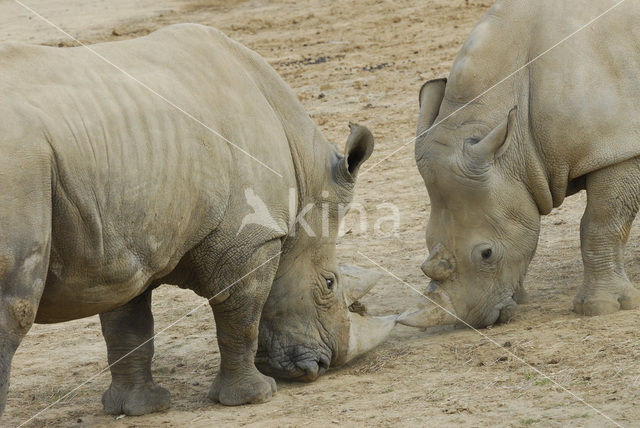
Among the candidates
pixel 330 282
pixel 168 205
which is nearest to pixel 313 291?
pixel 330 282

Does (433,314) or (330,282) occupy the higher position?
(330,282)

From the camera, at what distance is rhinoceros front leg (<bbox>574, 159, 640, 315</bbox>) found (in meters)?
7.07

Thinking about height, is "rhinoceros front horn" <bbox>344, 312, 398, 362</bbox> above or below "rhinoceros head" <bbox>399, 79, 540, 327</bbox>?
below

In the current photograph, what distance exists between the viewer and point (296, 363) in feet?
22.0

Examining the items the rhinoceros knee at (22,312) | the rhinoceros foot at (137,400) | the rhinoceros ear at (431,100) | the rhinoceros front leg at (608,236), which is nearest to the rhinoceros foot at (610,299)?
the rhinoceros front leg at (608,236)

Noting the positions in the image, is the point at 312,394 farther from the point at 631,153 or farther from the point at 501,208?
the point at 631,153

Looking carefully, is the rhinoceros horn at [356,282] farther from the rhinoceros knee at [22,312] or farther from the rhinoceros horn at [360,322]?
the rhinoceros knee at [22,312]

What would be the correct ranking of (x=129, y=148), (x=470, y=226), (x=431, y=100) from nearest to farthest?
(x=129, y=148), (x=470, y=226), (x=431, y=100)

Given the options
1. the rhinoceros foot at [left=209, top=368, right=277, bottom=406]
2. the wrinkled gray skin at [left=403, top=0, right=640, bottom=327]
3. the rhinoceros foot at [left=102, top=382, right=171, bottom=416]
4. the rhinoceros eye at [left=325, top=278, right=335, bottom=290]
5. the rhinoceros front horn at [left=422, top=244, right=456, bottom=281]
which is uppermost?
the wrinkled gray skin at [left=403, top=0, right=640, bottom=327]

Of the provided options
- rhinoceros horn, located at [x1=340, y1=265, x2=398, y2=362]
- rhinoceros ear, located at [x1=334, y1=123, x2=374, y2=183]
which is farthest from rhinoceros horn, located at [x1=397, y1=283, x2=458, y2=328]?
rhinoceros ear, located at [x1=334, y1=123, x2=374, y2=183]

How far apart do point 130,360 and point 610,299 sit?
9.81 feet

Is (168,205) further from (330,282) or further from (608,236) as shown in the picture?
(608,236)

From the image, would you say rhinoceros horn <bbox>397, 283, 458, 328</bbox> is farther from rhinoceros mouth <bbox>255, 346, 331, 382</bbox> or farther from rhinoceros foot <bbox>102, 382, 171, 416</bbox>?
rhinoceros foot <bbox>102, 382, 171, 416</bbox>

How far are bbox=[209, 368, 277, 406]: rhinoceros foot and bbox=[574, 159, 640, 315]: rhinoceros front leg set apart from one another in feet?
7.06
